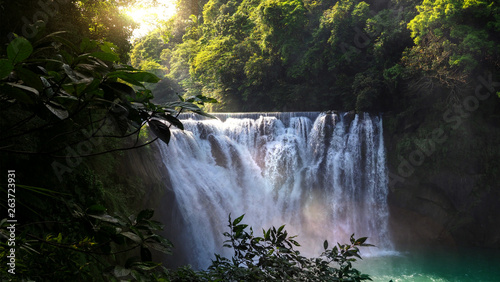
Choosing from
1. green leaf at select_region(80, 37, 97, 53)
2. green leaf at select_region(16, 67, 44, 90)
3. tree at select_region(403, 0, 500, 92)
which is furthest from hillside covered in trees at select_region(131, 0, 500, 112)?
green leaf at select_region(16, 67, 44, 90)

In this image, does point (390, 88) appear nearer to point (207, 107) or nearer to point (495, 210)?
point (495, 210)

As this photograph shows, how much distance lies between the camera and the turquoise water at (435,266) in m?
12.1

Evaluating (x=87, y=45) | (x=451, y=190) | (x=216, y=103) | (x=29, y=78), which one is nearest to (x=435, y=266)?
(x=451, y=190)

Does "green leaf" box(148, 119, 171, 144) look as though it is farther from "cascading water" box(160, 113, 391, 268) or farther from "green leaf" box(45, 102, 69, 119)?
"cascading water" box(160, 113, 391, 268)

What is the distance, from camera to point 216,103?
66.1 feet

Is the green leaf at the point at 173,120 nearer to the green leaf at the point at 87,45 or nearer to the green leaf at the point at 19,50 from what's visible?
the green leaf at the point at 87,45

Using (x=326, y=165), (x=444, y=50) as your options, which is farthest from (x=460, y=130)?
(x=326, y=165)

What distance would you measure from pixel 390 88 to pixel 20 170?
55.7 ft

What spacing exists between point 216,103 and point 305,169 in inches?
273

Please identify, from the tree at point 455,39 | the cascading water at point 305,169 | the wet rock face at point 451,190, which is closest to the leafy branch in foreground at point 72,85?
the cascading water at point 305,169

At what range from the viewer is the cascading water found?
14984 mm

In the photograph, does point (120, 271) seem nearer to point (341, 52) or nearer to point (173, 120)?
point (173, 120)

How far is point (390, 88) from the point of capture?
1747 centimetres

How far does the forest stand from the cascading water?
1075 mm
